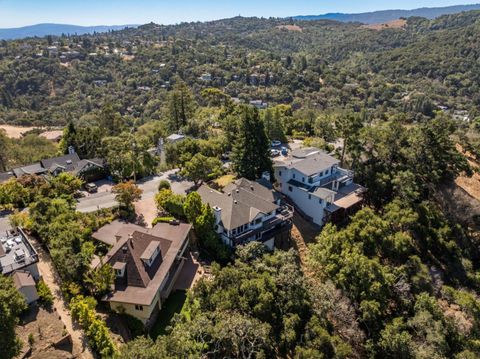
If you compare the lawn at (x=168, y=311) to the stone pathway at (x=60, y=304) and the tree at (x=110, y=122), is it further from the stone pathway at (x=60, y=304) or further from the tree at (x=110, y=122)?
the tree at (x=110, y=122)

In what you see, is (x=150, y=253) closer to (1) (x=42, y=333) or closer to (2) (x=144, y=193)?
(1) (x=42, y=333)


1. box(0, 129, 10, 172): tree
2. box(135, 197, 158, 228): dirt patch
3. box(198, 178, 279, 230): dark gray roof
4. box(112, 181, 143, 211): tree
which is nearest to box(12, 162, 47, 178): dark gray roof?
box(0, 129, 10, 172): tree

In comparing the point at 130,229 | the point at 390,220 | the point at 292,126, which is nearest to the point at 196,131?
the point at 292,126

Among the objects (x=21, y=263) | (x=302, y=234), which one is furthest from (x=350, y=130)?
(x=21, y=263)

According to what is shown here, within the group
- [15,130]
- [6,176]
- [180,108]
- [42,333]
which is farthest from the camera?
[15,130]

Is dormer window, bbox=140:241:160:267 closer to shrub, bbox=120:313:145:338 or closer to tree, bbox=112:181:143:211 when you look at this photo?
shrub, bbox=120:313:145:338
